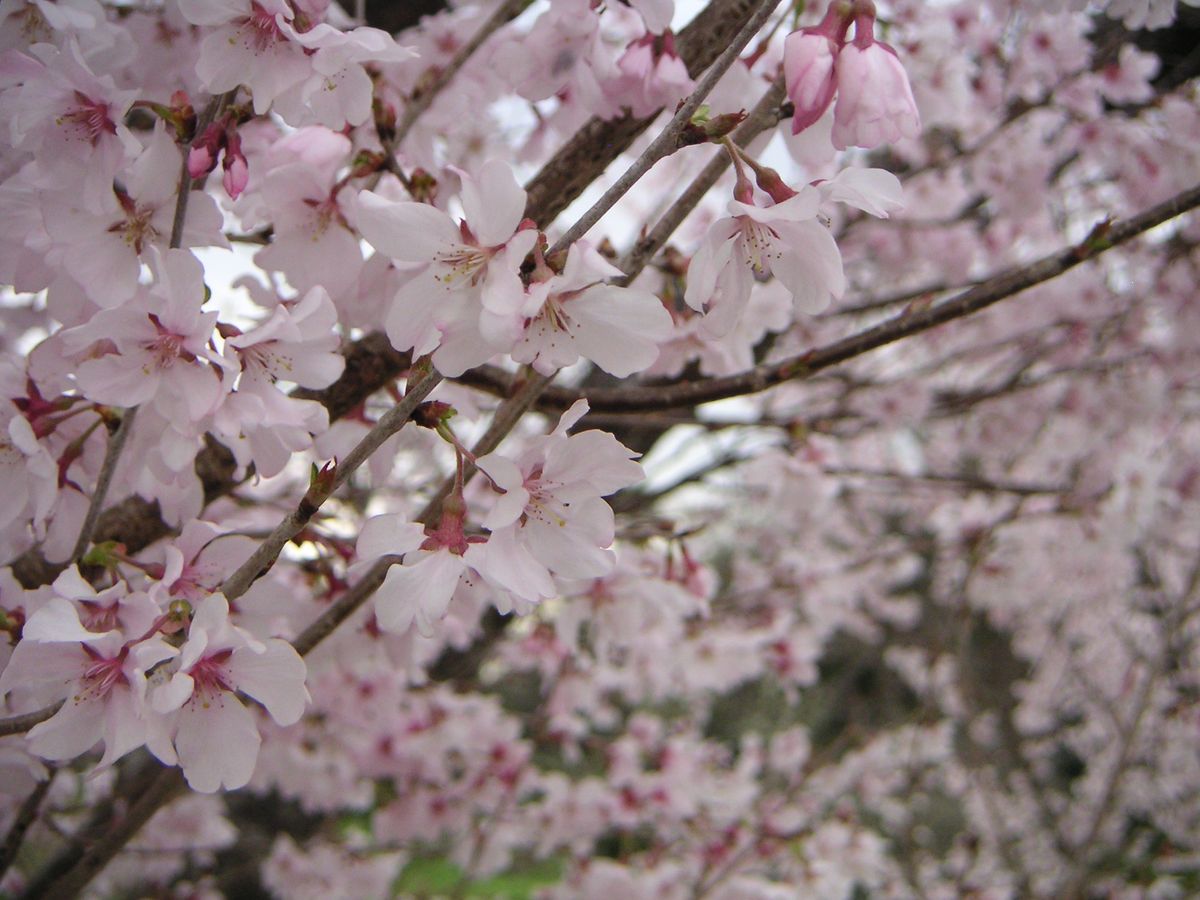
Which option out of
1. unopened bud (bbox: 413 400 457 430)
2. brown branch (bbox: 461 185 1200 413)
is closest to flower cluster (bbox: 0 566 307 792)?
unopened bud (bbox: 413 400 457 430)

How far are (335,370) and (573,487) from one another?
29 centimetres

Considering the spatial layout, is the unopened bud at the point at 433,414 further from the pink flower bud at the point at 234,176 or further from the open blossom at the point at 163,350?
the pink flower bud at the point at 234,176

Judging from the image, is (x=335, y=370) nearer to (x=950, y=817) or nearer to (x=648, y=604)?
(x=648, y=604)

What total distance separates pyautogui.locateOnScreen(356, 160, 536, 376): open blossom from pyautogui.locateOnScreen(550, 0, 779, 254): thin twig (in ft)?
0.18

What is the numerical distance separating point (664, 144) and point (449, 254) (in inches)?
8.6

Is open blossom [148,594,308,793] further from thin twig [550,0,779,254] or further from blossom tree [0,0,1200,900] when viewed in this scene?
thin twig [550,0,779,254]

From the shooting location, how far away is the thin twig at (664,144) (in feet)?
2.23

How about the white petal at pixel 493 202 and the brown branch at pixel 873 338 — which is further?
the brown branch at pixel 873 338

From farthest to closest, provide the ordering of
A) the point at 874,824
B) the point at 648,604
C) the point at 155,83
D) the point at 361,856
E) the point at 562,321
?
the point at 874,824 < the point at 361,856 < the point at 648,604 < the point at 155,83 < the point at 562,321

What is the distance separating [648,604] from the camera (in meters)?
1.72

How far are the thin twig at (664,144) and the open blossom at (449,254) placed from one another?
6 cm

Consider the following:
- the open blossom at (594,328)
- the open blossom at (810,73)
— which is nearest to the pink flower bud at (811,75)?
the open blossom at (810,73)

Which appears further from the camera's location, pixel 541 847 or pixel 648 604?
pixel 541 847

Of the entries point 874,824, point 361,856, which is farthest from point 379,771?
point 874,824
